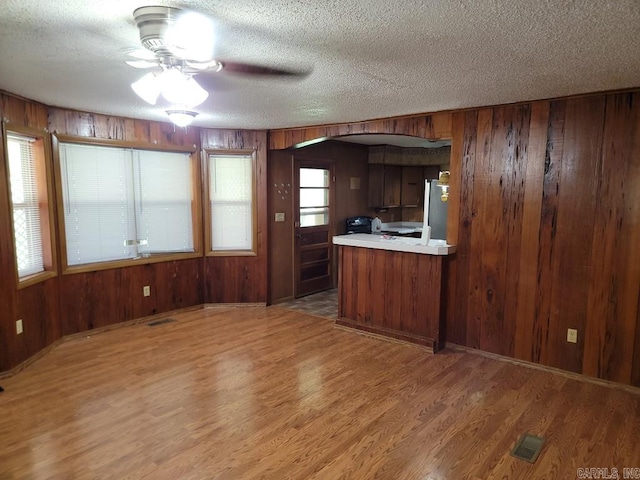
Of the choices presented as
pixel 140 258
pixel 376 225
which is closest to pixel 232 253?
pixel 140 258

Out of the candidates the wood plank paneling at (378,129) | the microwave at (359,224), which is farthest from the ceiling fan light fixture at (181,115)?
the microwave at (359,224)

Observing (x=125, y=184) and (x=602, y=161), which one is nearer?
(x=602, y=161)

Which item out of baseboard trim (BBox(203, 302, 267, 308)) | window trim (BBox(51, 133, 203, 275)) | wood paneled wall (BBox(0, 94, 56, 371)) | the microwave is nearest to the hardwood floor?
wood paneled wall (BBox(0, 94, 56, 371))

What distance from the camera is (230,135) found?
16.7 feet

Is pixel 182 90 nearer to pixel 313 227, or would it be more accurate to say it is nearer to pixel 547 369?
pixel 547 369

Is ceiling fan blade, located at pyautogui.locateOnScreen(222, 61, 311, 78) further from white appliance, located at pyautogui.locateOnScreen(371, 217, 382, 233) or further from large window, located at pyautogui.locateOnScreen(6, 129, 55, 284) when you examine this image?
white appliance, located at pyautogui.locateOnScreen(371, 217, 382, 233)

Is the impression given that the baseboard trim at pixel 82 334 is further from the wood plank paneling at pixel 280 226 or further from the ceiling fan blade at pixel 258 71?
the ceiling fan blade at pixel 258 71

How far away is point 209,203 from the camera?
515 cm

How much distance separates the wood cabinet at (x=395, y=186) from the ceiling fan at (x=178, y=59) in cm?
432

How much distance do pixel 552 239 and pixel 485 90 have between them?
4.35ft

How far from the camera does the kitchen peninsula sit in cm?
389

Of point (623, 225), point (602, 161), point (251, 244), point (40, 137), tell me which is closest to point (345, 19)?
point (602, 161)

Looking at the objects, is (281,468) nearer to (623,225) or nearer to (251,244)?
(623,225)

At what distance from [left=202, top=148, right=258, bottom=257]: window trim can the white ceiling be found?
1.55 meters
